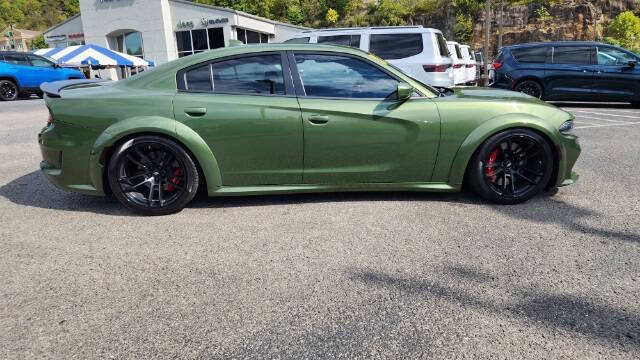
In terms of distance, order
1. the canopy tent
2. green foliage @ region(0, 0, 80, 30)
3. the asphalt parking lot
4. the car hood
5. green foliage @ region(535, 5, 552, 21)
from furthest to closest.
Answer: green foliage @ region(0, 0, 80, 30) < green foliage @ region(535, 5, 552, 21) < the canopy tent < the car hood < the asphalt parking lot

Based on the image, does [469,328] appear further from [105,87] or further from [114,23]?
[114,23]

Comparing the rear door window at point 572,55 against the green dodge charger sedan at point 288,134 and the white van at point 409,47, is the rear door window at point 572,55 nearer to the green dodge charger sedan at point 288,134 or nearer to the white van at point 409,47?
the white van at point 409,47

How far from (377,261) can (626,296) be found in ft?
4.58

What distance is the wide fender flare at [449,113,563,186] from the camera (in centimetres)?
383

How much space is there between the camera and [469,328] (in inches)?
85.8

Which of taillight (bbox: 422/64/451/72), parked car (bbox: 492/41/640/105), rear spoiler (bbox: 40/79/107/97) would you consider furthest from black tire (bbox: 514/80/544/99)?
rear spoiler (bbox: 40/79/107/97)

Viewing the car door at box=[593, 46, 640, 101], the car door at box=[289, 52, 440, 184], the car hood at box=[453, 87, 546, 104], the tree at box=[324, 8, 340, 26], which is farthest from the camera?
the tree at box=[324, 8, 340, 26]

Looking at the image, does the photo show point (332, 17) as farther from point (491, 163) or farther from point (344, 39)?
point (491, 163)

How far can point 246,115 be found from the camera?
3.71 metres

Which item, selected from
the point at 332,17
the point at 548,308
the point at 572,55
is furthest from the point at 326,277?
the point at 332,17

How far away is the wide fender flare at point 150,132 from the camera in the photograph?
365 centimetres

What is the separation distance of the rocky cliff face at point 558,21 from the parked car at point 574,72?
40767 mm

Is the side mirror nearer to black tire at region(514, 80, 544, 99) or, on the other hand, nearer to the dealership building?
black tire at region(514, 80, 544, 99)

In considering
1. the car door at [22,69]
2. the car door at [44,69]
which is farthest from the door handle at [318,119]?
the car door at [22,69]
